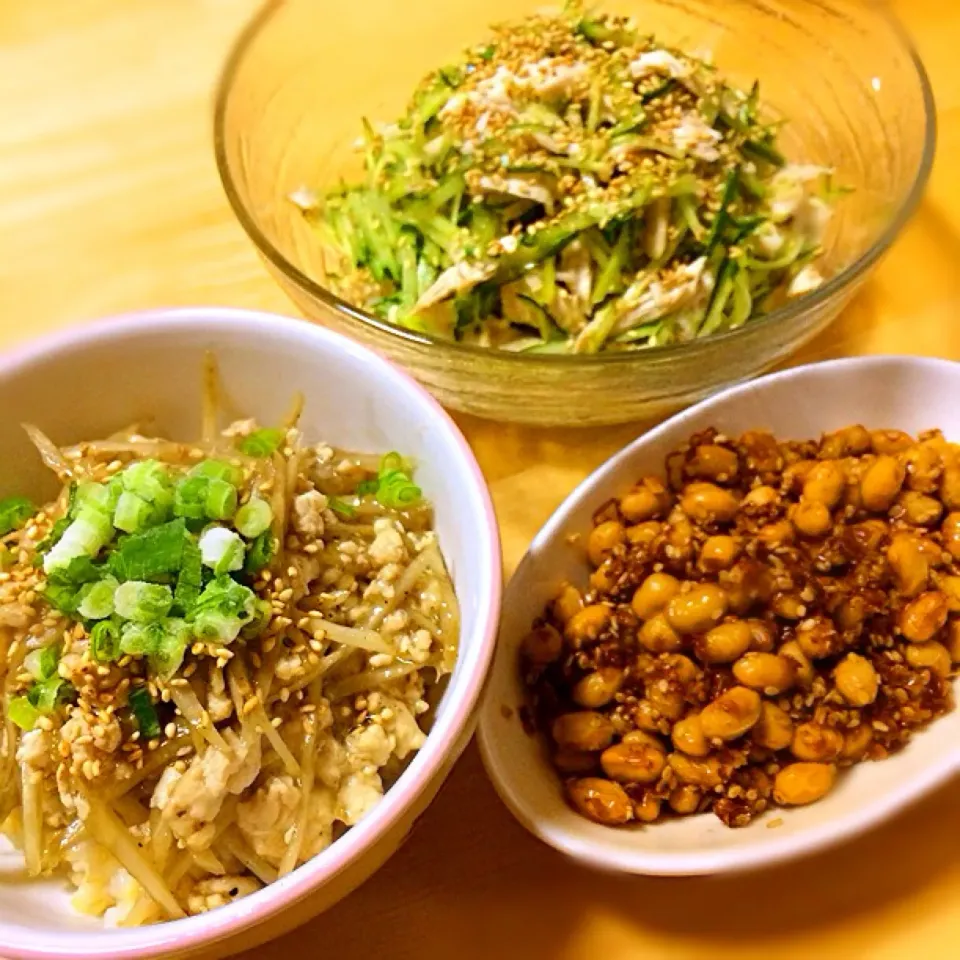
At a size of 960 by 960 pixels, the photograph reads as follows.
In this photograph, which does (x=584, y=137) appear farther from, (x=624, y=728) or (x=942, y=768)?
(x=942, y=768)

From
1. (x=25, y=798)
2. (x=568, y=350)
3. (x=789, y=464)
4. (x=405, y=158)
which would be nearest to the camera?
(x=25, y=798)

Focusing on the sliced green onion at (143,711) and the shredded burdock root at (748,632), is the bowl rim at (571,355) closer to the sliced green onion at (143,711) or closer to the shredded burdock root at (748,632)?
the shredded burdock root at (748,632)

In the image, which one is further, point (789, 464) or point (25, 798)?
point (789, 464)

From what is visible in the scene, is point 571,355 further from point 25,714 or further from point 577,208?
point 25,714

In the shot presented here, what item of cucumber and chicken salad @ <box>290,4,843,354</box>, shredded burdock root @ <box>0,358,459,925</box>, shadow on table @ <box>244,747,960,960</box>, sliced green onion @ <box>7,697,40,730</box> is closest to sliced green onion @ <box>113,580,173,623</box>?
shredded burdock root @ <box>0,358,459,925</box>

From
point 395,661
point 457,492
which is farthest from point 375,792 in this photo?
point 457,492

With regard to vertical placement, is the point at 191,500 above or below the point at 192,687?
above

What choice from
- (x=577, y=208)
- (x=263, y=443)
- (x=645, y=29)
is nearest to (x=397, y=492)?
(x=263, y=443)

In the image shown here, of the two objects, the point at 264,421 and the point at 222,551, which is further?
the point at 264,421
